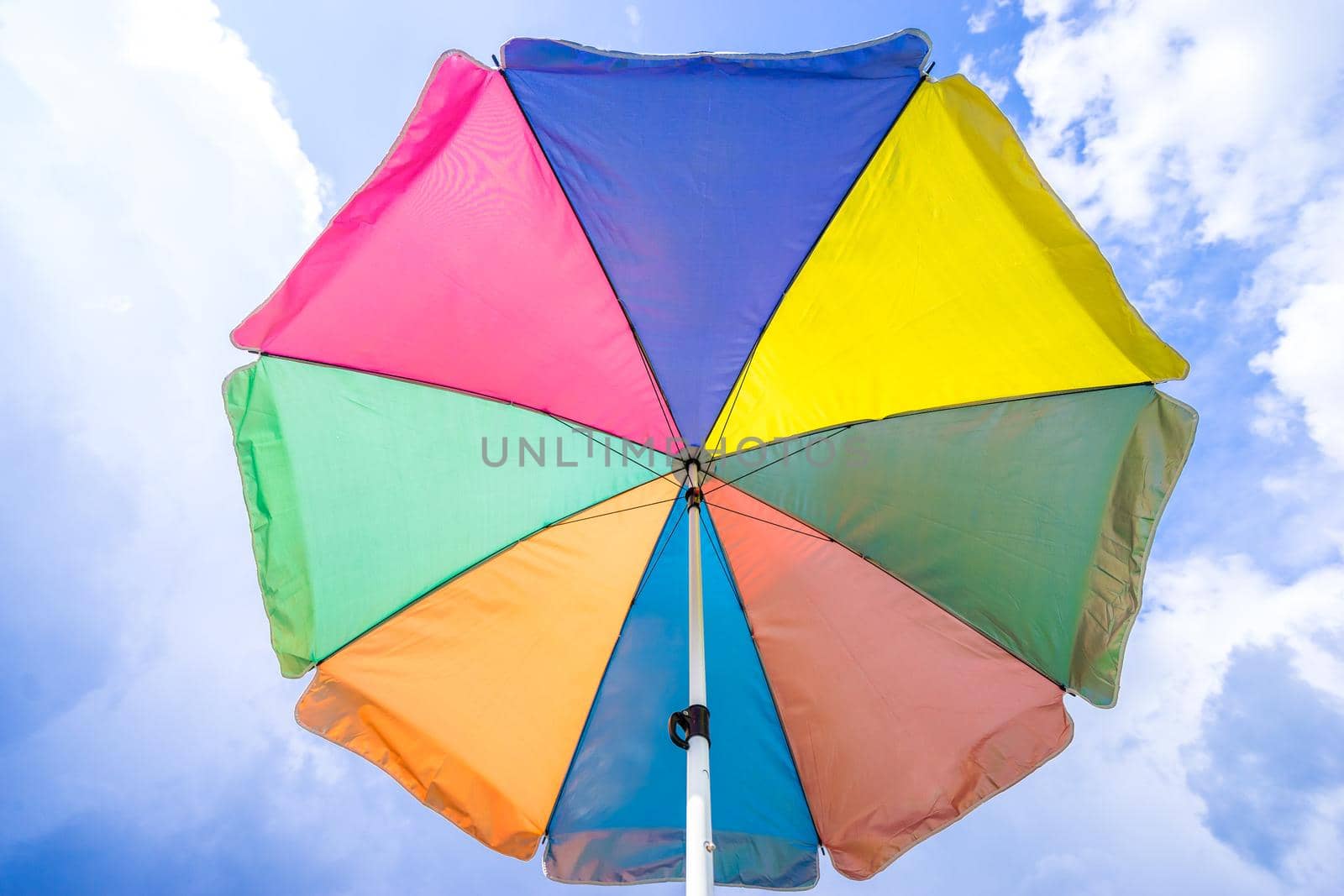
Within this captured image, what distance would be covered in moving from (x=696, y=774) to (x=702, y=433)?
129cm

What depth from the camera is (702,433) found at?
2.86 metres

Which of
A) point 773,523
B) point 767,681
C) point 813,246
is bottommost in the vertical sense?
point 767,681

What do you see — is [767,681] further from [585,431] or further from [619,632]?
[585,431]

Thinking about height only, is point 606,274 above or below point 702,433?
above

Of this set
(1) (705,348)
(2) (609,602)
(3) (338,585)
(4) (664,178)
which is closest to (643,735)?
(2) (609,602)

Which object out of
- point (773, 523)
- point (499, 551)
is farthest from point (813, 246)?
point (499, 551)

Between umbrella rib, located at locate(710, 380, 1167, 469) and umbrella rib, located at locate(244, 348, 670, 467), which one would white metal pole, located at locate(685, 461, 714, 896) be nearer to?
umbrella rib, located at locate(710, 380, 1167, 469)

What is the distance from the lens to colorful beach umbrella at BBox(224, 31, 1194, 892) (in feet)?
8.33

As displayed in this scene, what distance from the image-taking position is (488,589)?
2.75 metres

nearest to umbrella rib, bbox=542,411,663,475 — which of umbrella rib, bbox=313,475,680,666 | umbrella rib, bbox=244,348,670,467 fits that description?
umbrella rib, bbox=244,348,670,467

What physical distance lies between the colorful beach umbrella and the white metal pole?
0.02m

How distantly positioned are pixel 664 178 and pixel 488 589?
67.6 inches

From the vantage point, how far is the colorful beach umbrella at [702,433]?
254 centimetres

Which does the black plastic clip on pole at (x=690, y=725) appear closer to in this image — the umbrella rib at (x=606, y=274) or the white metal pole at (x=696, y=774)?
the white metal pole at (x=696, y=774)
